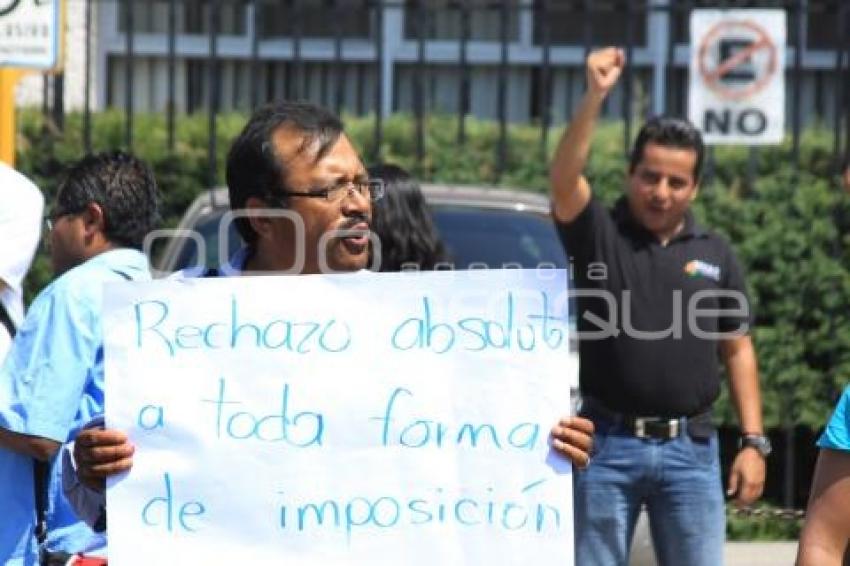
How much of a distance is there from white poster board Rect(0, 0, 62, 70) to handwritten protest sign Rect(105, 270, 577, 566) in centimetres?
393

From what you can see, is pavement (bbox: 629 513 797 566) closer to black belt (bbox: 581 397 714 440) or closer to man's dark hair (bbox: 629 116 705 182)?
black belt (bbox: 581 397 714 440)

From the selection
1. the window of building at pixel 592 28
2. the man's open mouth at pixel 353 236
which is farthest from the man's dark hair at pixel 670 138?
the window of building at pixel 592 28

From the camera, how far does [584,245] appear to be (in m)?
5.52

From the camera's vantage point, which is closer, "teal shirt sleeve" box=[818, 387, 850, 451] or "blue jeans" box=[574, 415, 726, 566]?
"teal shirt sleeve" box=[818, 387, 850, 451]

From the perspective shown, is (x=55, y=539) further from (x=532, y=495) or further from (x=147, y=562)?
(x=532, y=495)

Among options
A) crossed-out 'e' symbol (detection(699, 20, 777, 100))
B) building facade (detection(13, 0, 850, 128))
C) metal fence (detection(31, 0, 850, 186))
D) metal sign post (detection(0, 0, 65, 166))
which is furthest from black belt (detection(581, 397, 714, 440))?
building facade (detection(13, 0, 850, 128))

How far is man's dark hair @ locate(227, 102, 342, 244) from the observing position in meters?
3.56

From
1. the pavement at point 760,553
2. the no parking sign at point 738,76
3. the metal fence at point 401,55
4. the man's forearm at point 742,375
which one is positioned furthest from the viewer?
the metal fence at point 401,55

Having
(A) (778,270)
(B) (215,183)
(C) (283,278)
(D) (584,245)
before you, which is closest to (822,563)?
(C) (283,278)

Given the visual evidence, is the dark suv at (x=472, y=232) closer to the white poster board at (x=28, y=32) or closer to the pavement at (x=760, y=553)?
the white poster board at (x=28, y=32)

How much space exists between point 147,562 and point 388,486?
1.41 ft

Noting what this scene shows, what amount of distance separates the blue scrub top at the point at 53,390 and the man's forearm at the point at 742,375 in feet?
7.05

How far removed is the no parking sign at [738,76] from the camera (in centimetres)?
877

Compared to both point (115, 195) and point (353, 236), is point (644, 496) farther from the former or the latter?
point (353, 236)
